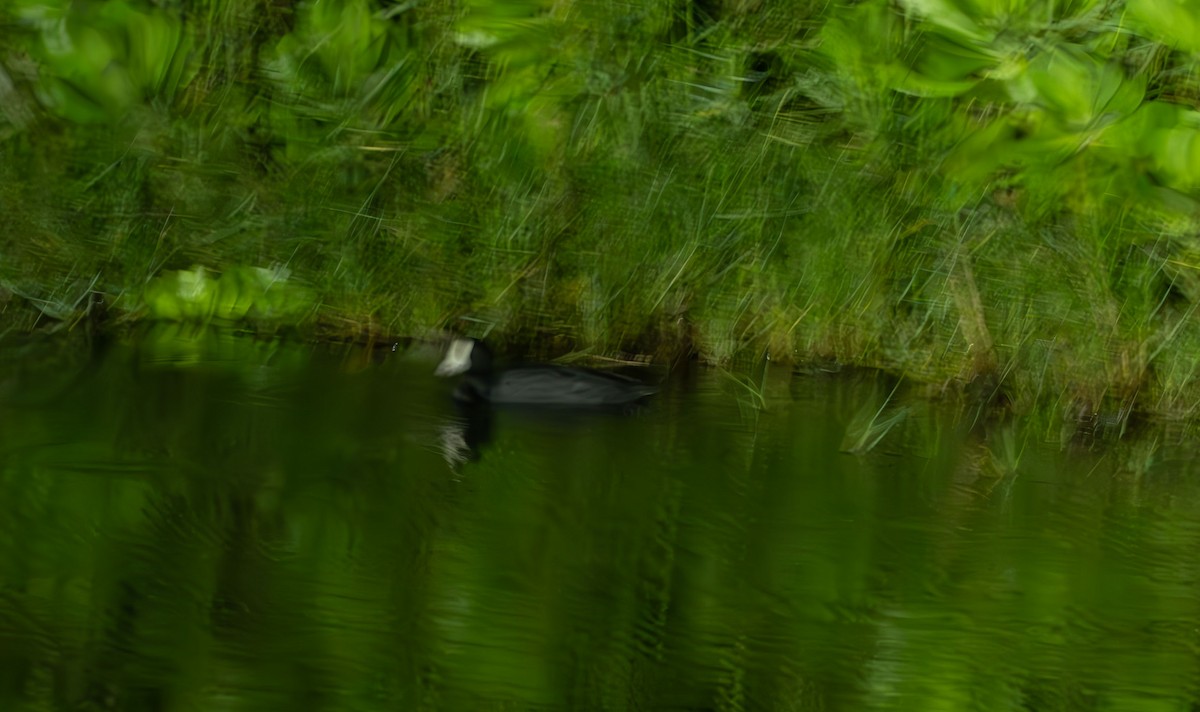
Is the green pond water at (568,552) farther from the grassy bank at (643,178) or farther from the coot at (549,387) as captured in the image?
the grassy bank at (643,178)

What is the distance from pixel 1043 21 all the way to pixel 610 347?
3.96 feet

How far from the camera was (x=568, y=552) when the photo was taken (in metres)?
2.53

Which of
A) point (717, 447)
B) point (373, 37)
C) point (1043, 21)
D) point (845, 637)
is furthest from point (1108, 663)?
point (373, 37)

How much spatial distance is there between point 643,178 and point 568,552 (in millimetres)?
1378

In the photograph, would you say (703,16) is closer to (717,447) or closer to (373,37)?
(373,37)

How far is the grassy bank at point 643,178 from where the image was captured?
3.47 m

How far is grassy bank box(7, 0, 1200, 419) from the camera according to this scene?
3469 mm

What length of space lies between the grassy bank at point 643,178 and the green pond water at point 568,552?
0.79ft

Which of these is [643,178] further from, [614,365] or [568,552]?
[568,552]

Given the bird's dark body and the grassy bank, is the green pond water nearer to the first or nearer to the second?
the bird's dark body

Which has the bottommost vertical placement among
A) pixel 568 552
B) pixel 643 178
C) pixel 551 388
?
pixel 568 552

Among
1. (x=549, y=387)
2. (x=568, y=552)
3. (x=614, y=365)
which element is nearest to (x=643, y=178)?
(x=614, y=365)

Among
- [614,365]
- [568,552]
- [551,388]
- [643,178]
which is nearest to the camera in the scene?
[568,552]

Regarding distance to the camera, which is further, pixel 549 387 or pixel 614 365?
pixel 614 365
